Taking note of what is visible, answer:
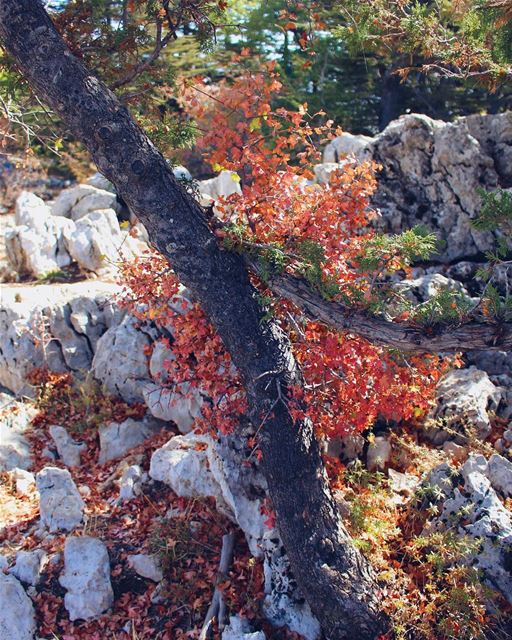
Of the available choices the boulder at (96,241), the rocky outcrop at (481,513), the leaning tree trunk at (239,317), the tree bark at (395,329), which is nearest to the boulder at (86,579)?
the leaning tree trunk at (239,317)

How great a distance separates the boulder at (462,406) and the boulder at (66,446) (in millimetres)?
4554

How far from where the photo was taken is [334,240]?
5.59 metres

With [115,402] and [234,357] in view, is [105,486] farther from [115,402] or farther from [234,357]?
[234,357]

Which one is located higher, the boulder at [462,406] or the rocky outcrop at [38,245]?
the rocky outcrop at [38,245]

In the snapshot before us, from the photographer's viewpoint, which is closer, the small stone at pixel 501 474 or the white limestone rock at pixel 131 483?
the small stone at pixel 501 474

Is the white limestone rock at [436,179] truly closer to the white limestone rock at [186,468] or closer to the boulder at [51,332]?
the white limestone rock at [186,468]

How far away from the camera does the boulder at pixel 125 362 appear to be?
8914 mm

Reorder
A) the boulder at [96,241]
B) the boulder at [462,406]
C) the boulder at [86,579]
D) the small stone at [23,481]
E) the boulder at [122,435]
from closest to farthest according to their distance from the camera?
the boulder at [86,579] < the boulder at [462,406] < the small stone at [23,481] < the boulder at [122,435] < the boulder at [96,241]

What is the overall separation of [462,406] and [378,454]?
117 centimetres

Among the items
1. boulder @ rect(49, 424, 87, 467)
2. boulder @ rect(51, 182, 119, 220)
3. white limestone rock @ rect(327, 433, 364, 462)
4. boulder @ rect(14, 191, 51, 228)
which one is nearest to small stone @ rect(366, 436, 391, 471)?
white limestone rock @ rect(327, 433, 364, 462)

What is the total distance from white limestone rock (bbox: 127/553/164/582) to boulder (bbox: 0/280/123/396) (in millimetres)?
4142

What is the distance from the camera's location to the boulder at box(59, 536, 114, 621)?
571 centimetres

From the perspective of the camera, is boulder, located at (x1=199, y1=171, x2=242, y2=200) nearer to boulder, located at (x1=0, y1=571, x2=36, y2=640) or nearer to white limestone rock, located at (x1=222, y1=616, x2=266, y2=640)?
boulder, located at (x1=0, y1=571, x2=36, y2=640)

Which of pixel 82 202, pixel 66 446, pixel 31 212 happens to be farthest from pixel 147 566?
pixel 82 202
